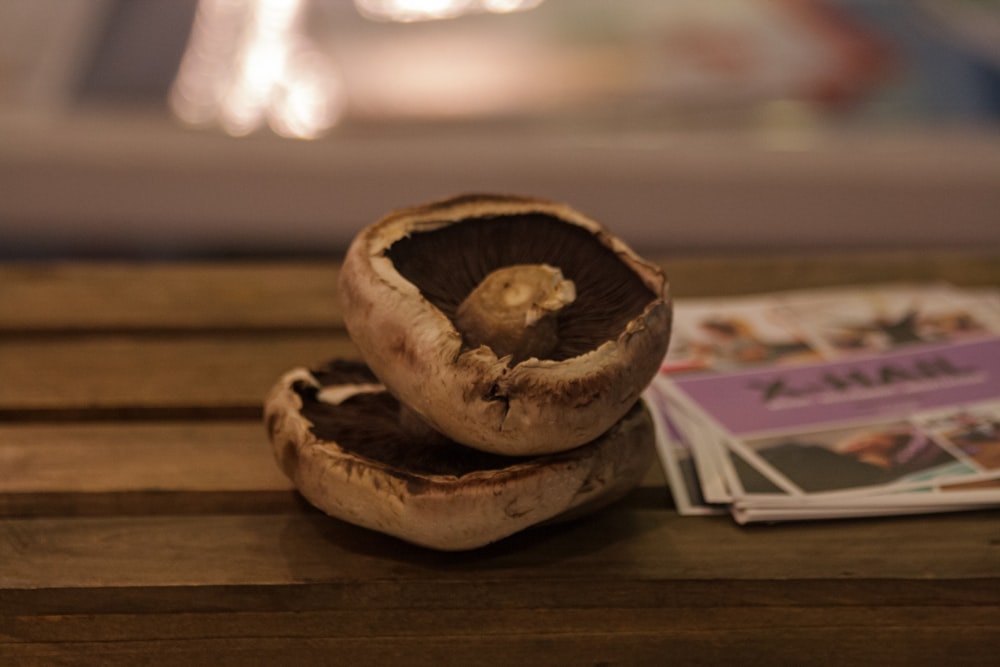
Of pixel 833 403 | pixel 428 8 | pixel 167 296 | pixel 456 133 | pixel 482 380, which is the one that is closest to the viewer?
pixel 482 380

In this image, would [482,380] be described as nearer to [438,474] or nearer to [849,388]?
[438,474]

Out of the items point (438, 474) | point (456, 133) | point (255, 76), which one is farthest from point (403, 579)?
point (255, 76)


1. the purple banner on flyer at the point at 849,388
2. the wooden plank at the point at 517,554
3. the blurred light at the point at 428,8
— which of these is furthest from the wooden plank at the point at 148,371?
the blurred light at the point at 428,8

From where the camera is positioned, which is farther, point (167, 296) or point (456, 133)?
point (456, 133)

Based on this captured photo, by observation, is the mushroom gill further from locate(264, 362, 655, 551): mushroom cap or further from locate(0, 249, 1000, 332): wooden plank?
locate(0, 249, 1000, 332): wooden plank

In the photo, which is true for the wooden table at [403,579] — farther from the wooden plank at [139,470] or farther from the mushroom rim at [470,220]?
the mushroom rim at [470,220]

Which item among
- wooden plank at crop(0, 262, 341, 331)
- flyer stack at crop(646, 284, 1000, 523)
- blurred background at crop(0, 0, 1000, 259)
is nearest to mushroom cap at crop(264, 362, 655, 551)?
flyer stack at crop(646, 284, 1000, 523)

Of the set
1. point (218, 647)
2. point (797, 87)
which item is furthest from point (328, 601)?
point (797, 87)
